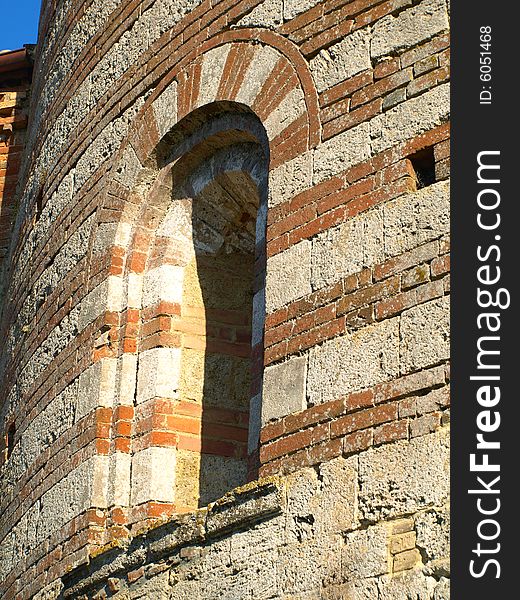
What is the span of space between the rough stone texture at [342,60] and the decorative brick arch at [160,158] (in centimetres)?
8

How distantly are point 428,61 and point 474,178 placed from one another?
776 millimetres

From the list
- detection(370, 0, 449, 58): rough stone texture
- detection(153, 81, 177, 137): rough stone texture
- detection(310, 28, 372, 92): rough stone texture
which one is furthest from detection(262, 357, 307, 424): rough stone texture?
detection(153, 81, 177, 137): rough stone texture

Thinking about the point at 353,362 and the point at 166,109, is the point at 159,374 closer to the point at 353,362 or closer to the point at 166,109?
the point at 166,109

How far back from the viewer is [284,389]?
594cm

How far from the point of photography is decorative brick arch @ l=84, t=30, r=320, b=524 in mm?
6617

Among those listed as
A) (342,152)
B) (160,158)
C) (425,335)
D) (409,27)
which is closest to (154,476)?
(160,158)

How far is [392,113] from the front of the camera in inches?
234

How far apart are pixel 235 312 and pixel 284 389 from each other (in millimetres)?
1637

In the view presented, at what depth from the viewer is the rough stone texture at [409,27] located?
235 inches

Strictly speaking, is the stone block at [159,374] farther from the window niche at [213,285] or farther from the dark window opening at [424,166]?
the dark window opening at [424,166]

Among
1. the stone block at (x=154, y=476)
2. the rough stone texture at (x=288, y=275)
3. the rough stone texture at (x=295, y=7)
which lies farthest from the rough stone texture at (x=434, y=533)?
the rough stone texture at (x=295, y=7)

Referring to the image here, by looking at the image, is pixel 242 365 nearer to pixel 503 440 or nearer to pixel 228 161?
pixel 228 161

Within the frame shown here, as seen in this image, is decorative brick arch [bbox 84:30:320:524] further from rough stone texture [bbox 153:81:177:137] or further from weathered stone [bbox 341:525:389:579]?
weathered stone [bbox 341:525:389:579]

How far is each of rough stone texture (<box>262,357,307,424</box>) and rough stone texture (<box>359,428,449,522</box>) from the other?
54 centimetres
